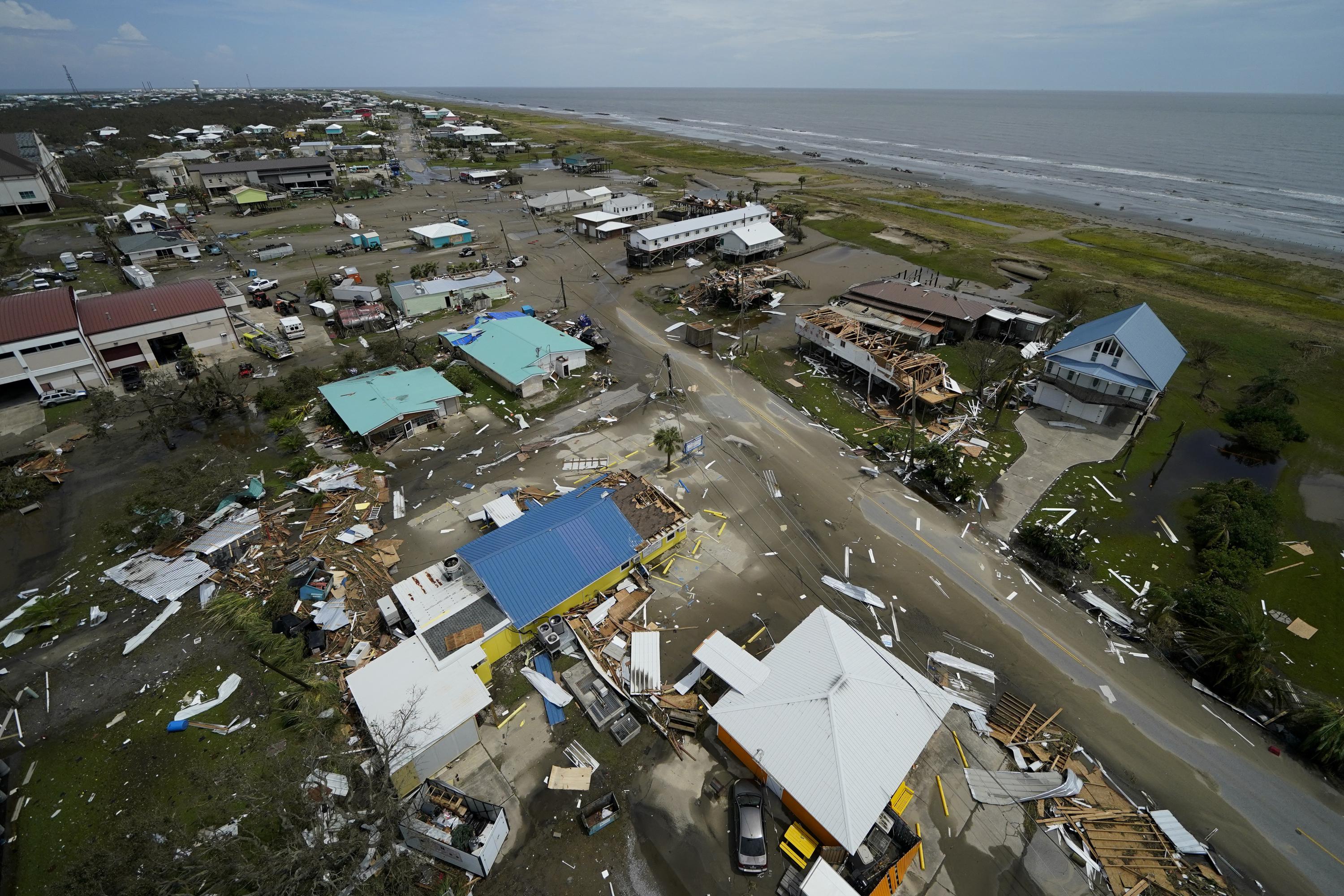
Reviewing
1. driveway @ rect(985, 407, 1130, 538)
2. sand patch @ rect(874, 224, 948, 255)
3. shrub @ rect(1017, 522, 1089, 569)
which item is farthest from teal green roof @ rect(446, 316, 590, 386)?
sand patch @ rect(874, 224, 948, 255)

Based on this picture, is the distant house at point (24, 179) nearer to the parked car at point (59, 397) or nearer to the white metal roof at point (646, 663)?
the parked car at point (59, 397)

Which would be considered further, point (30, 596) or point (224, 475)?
point (224, 475)

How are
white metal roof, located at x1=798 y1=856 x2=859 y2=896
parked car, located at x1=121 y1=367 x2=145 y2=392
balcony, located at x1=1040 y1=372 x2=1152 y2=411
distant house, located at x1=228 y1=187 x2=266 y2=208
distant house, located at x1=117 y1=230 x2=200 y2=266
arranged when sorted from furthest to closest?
1. distant house, located at x1=228 y1=187 x2=266 y2=208
2. distant house, located at x1=117 y1=230 x2=200 y2=266
3. parked car, located at x1=121 y1=367 x2=145 y2=392
4. balcony, located at x1=1040 y1=372 x2=1152 y2=411
5. white metal roof, located at x1=798 y1=856 x2=859 y2=896

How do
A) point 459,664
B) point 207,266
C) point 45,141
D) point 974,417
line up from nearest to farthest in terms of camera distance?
point 459,664 → point 974,417 → point 207,266 → point 45,141

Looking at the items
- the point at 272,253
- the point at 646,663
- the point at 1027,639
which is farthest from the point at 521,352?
the point at 272,253

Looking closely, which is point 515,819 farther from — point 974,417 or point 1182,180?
point 1182,180

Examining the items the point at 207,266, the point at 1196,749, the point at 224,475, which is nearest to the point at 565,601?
the point at 224,475

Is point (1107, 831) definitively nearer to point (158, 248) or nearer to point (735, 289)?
point (735, 289)

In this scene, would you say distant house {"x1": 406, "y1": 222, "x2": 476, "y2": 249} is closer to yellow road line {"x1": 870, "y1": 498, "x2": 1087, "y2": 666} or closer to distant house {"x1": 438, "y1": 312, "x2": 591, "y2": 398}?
distant house {"x1": 438, "y1": 312, "x2": 591, "y2": 398}
